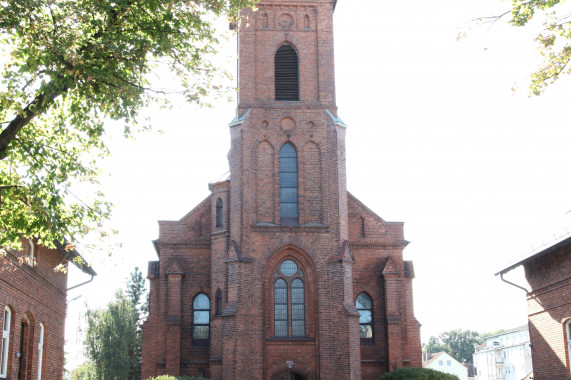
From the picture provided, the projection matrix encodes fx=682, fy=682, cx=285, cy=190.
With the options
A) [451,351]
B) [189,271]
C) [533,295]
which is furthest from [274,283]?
[451,351]

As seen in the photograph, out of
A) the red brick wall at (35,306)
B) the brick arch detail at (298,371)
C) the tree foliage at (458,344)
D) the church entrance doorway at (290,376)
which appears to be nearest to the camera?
the red brick wall at (35,306)

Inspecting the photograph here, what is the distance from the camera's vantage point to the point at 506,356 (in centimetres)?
8331

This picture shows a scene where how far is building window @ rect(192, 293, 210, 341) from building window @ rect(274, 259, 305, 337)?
3.74 meters

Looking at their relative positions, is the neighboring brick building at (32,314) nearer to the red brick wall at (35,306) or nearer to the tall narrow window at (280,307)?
the red brick wall at (35,306)

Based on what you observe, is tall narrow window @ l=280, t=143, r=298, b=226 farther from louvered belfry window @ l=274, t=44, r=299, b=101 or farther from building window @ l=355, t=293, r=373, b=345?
building window @ l=355, t=293, r=373, b=345

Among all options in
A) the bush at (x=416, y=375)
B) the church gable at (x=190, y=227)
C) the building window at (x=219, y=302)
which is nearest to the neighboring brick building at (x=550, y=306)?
the bush at (x=416, y=375)

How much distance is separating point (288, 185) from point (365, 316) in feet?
21.3

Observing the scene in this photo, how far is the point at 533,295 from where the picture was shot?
23781 millimetres

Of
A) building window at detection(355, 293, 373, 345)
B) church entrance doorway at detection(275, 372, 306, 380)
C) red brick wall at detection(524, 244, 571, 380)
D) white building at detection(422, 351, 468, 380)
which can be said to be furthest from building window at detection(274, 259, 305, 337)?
white building at detection(422, 351, 468, 380)

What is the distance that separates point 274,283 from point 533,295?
31.1 ft

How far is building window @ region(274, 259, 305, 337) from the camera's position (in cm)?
2602

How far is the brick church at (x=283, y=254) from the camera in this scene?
25.5 metres

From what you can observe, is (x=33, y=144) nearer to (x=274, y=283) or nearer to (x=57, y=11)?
(x=57, y=11)

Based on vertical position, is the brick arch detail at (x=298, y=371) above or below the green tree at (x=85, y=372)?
below
